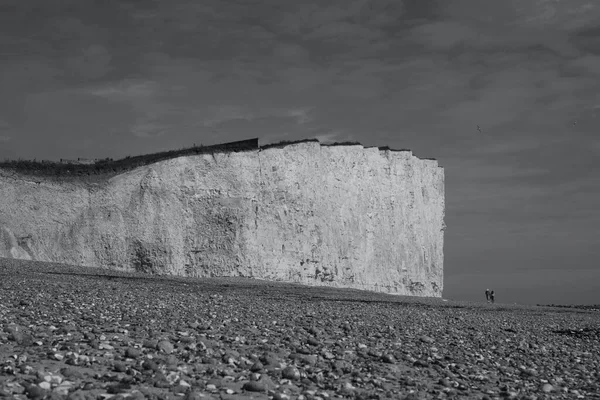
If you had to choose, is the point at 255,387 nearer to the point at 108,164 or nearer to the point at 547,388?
the point at 547,388

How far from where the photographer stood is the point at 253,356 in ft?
19.8

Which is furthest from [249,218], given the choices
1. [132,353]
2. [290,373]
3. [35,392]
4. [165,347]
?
[35,392]

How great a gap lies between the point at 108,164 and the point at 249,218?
725 cm

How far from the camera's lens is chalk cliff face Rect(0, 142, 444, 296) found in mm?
26219

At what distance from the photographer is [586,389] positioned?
6410 millimetres

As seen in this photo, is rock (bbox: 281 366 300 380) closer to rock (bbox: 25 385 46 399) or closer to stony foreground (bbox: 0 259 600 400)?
stony foreground (bbox: 0 259 600 400)

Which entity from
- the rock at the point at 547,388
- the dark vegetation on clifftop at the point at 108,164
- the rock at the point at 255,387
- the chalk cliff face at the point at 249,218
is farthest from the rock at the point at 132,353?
the dark vegetation on clifftop at the point at 108,164

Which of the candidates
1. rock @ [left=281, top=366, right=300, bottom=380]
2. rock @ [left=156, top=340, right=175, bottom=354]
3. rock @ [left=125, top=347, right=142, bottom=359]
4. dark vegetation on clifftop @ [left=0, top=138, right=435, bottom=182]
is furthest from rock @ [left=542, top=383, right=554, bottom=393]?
dark vegetation on clifftop @ [left=0, top=138, right=435, bottom=182]

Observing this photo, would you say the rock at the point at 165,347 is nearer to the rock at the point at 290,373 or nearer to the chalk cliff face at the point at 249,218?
the rock at the point at 290,373

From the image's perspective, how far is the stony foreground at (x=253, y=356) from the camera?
4.93m

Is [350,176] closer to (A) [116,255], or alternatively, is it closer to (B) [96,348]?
(A) [116,255]

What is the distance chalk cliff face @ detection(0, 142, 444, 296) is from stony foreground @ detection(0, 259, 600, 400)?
1624 centimetres

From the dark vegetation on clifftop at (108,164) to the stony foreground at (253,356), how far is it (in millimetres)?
18027

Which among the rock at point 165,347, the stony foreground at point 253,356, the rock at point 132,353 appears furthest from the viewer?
the rock at point 165,347
